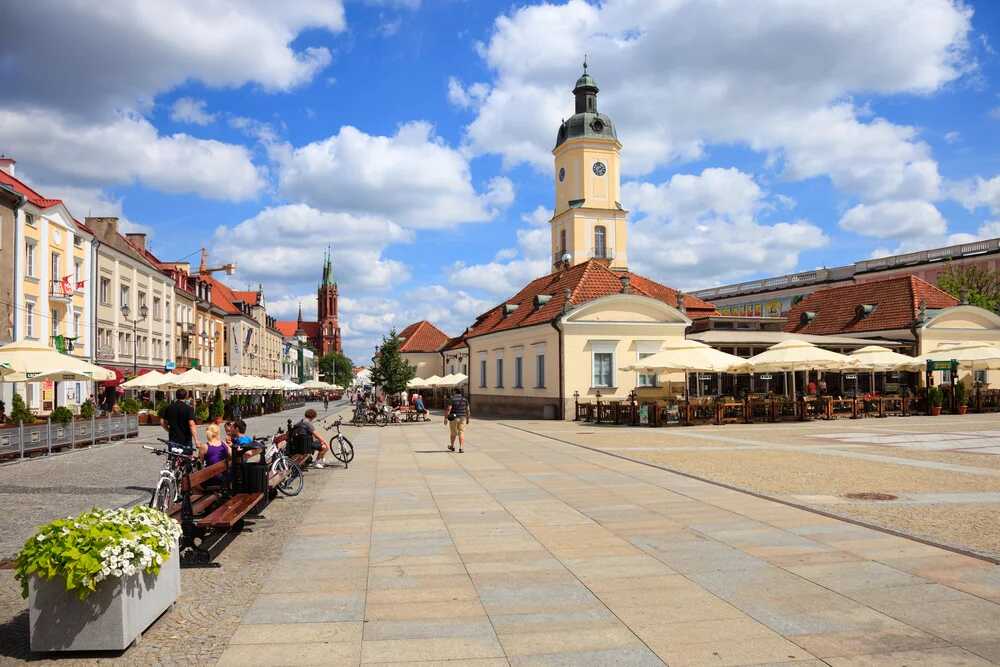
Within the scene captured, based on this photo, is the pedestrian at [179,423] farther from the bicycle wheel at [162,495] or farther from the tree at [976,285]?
the tree at [976,285]

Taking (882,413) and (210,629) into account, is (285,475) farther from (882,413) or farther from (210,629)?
(882,413)

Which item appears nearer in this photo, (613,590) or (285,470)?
(613,590)

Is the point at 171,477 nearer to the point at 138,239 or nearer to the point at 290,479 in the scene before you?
the point at 290,479

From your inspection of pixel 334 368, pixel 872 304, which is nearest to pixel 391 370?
pixel 872 304

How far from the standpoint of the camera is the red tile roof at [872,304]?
4228 centimetres

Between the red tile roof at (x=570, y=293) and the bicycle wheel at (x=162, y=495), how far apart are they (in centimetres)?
2607

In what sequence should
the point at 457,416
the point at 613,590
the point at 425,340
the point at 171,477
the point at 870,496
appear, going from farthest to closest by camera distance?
the point at 425,340 → the point at 457,416 → the point at 870,496 → the point at 171,477 → the point at 613,590

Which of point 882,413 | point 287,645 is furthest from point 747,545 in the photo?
point 882,413

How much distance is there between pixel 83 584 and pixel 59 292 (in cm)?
3646

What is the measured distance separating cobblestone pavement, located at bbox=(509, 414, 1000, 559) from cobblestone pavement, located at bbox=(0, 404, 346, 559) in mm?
9835

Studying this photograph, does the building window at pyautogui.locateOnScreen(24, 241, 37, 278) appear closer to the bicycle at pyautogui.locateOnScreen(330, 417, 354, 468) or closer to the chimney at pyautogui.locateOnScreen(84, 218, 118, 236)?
the chimney at pyautogui.locateOnScreen(84, 218, 118, 236)

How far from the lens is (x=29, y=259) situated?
35.1 meters

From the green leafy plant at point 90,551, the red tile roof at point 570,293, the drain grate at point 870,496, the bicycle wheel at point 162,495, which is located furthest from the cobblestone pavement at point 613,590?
the red tile roof at point 570,293

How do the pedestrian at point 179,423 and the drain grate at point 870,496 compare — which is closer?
the drain grate at point 870,496
